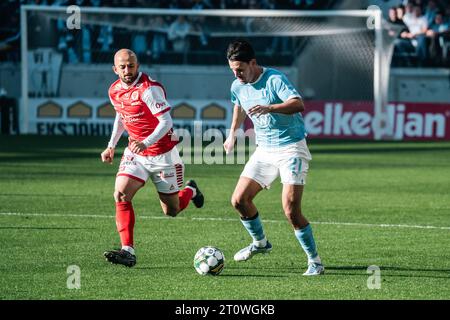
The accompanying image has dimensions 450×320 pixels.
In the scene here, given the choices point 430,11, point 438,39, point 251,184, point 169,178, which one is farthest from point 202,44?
point 251,184

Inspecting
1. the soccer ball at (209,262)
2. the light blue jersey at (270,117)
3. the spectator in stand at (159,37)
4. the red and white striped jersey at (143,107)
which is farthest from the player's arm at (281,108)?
the spectator in stand at (159,37)

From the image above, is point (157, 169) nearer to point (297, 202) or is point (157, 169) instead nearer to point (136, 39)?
point (297, 202)

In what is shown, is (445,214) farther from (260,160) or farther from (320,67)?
(320,67)

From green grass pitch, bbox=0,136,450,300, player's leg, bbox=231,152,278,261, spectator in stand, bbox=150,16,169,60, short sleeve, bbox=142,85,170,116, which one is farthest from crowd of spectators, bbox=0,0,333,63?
player's leg, bbox=231,152,278,261

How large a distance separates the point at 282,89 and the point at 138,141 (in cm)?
171

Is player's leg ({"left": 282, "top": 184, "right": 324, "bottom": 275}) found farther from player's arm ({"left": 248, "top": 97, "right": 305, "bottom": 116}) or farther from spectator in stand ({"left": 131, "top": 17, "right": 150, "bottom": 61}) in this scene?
spectator in stand ({"left": 131, "top": 17, "right": 150, "bottom": 61})

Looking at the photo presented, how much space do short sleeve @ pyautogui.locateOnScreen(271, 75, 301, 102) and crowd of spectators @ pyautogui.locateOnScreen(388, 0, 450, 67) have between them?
2501 centimetres

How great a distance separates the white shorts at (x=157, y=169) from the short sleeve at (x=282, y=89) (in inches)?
68.2

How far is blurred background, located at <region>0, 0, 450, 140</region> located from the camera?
31062 mm

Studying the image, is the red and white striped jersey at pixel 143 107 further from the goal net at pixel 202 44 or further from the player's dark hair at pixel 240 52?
the goal net at pixel 202 44

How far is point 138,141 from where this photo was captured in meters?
11.2

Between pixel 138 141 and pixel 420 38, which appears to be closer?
pixel 138 141
